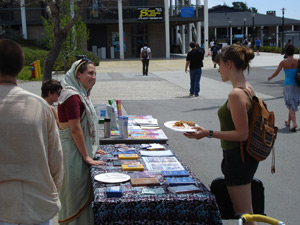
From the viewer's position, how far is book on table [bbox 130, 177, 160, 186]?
344cm

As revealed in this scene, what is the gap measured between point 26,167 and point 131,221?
1.01m

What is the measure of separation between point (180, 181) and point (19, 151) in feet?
4.97

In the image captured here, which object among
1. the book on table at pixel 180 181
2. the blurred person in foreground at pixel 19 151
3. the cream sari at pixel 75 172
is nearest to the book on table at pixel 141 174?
the book on table at pixel 180 181

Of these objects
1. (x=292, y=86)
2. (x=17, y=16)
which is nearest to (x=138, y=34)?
(x=17, y=16)

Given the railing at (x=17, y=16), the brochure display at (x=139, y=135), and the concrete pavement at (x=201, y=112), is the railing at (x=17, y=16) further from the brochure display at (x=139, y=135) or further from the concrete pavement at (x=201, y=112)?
the brochure display at (x=139, y=135)

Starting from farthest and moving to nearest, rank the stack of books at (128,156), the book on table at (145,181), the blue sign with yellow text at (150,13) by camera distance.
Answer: the blue sign with yellow text at (150,13), the stack of books at (128,156), the book on table at (145,181)

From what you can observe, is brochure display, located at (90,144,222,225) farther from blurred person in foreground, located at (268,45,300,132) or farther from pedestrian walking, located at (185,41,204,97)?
pedestrian walking, located at (185,41,204,97)

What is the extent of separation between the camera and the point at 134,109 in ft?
43.1

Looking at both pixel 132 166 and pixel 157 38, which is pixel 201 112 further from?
pixel 157 38

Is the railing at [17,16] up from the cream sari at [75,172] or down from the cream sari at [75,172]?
up

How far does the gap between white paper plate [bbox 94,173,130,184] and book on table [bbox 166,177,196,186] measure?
0.37 meters

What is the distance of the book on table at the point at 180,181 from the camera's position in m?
3.48

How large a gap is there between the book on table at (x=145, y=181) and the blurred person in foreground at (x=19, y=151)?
1.01 metres

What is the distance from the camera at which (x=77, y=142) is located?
395cm
